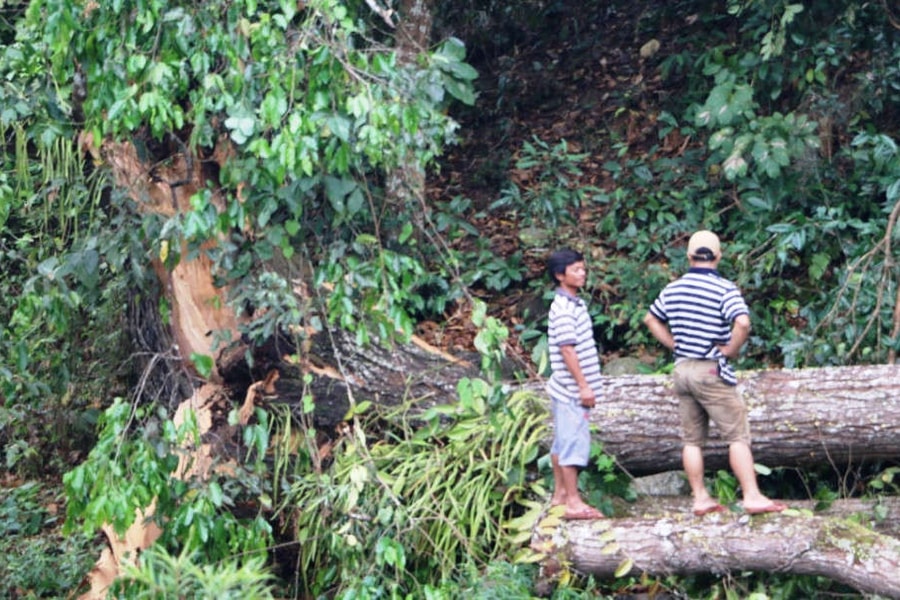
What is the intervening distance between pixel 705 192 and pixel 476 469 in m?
3.67

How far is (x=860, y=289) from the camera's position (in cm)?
801

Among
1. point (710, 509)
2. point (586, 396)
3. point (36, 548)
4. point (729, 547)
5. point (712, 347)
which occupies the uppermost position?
point (712, 347)

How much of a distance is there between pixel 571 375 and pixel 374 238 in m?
A: 1.45

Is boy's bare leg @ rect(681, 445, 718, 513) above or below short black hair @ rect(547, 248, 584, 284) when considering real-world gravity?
below

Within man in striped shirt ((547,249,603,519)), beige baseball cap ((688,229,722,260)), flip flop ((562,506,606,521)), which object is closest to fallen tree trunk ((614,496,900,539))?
flip flop ((562,506,606,521))

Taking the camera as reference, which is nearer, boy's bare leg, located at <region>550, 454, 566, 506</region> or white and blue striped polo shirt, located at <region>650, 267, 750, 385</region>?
white and blue striped polo shirt, located at <region>650, 267, 750, 385</region>

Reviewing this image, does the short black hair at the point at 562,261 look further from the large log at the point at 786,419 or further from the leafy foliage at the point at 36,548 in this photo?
the leafy foliage at the point at 36,548

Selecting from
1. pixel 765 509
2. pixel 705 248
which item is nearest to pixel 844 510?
pixel 765 509

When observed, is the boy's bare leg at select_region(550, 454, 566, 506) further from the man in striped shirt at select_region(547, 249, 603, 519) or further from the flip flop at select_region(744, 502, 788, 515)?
the flip flop at select_region(744, 502, 788, 515)

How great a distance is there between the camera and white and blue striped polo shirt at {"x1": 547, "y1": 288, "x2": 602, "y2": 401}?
20.6ft

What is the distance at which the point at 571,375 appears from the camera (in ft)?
20.9

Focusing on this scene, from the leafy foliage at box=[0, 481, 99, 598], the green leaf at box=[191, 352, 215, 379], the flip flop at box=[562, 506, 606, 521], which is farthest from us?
the leafy foliage at box=[0, 481, 99, 598]

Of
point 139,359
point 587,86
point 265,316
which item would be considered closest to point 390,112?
point 265,316

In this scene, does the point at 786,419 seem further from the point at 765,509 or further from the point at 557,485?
the point at 557,485
